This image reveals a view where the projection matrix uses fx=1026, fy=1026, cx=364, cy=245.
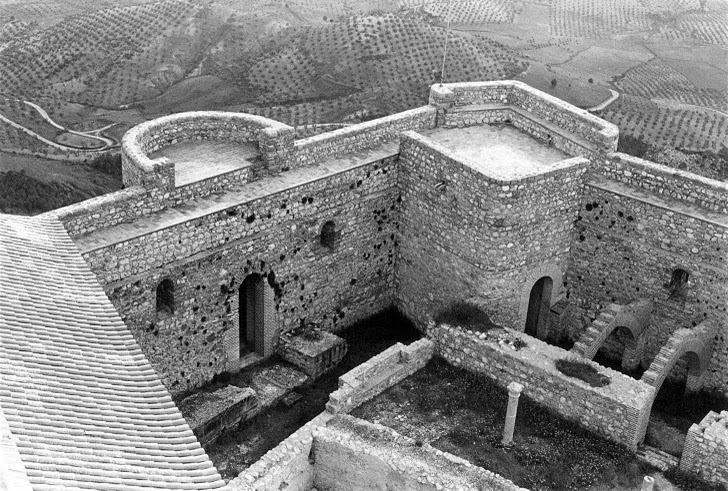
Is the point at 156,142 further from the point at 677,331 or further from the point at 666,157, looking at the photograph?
the point at 666,157

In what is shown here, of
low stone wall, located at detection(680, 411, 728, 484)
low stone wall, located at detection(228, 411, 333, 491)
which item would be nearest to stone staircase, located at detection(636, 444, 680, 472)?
low stone wall, located at detection(680, 411, 728, 484)

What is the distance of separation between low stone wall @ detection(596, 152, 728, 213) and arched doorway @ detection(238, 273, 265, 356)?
739 cm

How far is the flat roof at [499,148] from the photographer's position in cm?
2119

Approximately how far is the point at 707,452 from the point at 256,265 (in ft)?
29.2

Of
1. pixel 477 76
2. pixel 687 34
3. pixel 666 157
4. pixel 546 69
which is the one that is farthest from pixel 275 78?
pixel 687 34

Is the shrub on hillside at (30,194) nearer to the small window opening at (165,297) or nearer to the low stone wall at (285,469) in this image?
the small window opening at (165,297)

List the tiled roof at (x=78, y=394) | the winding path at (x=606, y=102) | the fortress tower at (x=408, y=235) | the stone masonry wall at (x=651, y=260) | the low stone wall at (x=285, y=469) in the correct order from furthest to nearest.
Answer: the winding path at (x=606, y=102) → the stone masonry wall at (x=651, y=260) → the fortress tower at (x=408, y=235) → the low stone wall at (x=285, y=469) → the tiled roof at (x=78, y=394)

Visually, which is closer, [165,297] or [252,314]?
[165,297]

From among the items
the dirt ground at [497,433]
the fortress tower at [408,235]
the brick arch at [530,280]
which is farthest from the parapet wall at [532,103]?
the dirt ground at [497,433]

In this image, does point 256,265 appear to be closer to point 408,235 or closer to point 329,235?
point 329,235

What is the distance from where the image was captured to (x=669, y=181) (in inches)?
802

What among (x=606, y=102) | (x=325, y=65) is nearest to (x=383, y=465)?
(x=606, y=102)

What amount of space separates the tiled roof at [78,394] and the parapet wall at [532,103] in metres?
10.4

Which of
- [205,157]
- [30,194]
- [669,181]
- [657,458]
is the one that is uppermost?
[669,181]
